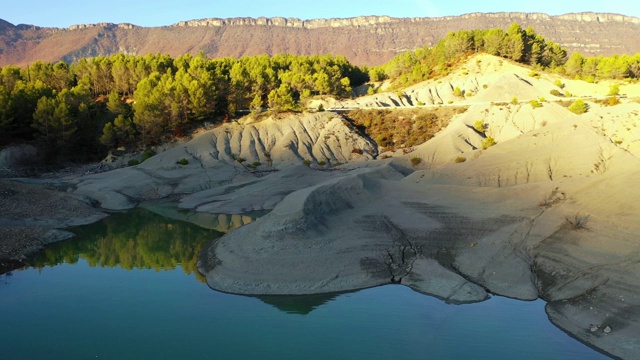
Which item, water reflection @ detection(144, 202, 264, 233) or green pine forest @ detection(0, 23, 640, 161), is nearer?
water reflection @ detection(144, 202, 264, 233)

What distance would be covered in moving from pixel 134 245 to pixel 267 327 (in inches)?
896

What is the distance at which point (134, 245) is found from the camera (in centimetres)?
4459

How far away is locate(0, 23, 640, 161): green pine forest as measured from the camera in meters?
74.8

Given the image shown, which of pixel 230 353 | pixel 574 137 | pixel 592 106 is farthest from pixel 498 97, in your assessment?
pixel 230 353

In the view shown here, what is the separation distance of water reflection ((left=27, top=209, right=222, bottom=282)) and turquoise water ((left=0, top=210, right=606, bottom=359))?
4.62 metres

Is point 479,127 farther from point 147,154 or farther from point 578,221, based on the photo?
point 147,154

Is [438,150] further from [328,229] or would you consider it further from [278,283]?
[278,283]

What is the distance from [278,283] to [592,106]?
5463 cm

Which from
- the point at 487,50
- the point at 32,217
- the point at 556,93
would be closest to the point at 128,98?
the point at 32,217

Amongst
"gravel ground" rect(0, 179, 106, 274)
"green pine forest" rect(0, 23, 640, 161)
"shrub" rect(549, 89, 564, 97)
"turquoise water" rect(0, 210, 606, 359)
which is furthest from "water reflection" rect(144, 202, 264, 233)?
"shrub" rect(549, 89, 564, 97)

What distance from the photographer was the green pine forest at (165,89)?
74.8m

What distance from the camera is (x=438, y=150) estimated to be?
62500mm

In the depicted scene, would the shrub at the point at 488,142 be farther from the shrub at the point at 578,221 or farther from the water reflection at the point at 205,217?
the water reflection at the point at 205,217

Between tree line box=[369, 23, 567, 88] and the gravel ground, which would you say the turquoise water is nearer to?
the gravel ground
